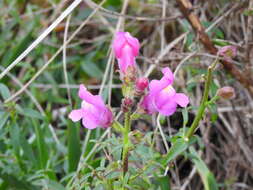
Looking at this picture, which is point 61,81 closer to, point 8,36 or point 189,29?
point 8,36

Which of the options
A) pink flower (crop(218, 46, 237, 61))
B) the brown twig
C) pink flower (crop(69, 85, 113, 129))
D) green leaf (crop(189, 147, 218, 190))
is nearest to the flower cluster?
pink flower (crop(69, 85, 113, 129))

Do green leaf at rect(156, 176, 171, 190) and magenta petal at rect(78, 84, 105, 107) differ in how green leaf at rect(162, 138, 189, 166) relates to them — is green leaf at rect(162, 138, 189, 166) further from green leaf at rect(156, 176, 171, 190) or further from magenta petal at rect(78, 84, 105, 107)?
magenta petal at rect(78, 84, 105, 107)

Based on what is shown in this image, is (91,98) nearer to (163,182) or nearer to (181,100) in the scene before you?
(181,100)

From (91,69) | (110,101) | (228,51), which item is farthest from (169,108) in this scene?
(91,69)

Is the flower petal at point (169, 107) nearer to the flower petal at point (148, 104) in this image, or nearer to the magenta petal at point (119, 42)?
the flower petal at point (148, 104)

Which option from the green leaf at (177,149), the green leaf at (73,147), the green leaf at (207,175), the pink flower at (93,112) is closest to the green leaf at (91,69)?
the green leaf at (73,147)

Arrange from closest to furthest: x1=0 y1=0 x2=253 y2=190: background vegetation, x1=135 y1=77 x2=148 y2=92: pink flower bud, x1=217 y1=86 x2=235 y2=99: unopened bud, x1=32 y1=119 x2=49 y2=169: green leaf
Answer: x1=135 y1=77 x2=148 y2=92: pink flower bud, x1=217 y1=86 x2=235 y2=99: unopened bud, x1=0 y1=0 x2=253 y2=190: background vegetation, x1=32 y1=119 x2=49 y2=169: green leaf
